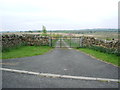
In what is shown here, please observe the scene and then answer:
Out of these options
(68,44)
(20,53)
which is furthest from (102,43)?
(68,44)

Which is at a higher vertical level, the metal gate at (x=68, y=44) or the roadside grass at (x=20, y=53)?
the metal gate at (x=68, y=44)

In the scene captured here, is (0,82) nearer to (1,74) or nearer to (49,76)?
(1,74)

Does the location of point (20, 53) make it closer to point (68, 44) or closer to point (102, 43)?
point (102, 43)

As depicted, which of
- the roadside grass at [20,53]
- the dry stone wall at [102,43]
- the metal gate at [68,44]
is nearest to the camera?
the roadside grass at [20,53]

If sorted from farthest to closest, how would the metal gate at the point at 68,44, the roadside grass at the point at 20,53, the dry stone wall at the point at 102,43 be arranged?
the metal gate at the point at 68,44 → the dry stone wall at the point at 102,43 → the roadside grass at the point at 20,53

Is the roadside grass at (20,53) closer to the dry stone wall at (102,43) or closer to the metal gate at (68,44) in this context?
the metal gate at (68,44)

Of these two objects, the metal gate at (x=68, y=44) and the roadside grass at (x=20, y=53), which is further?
the metal gate at (x=68, y=44)

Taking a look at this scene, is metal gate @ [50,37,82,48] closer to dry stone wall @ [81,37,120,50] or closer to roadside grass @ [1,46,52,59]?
dry stone wall @ [81,37,120,50]

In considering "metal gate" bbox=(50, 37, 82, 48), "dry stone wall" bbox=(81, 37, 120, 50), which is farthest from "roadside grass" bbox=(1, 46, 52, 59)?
"dry stone wall" bbox=(81, 37, 120, 50)

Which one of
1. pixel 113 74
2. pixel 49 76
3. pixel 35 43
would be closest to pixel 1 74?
pixel 49 76

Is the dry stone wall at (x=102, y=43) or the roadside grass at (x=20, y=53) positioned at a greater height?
the dry stone wall at (x=102, y=43)

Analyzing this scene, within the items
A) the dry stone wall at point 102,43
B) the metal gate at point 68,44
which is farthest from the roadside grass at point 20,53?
the dry stone wall at point 102,43

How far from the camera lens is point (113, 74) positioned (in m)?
5.46

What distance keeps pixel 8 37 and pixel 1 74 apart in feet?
32.8
